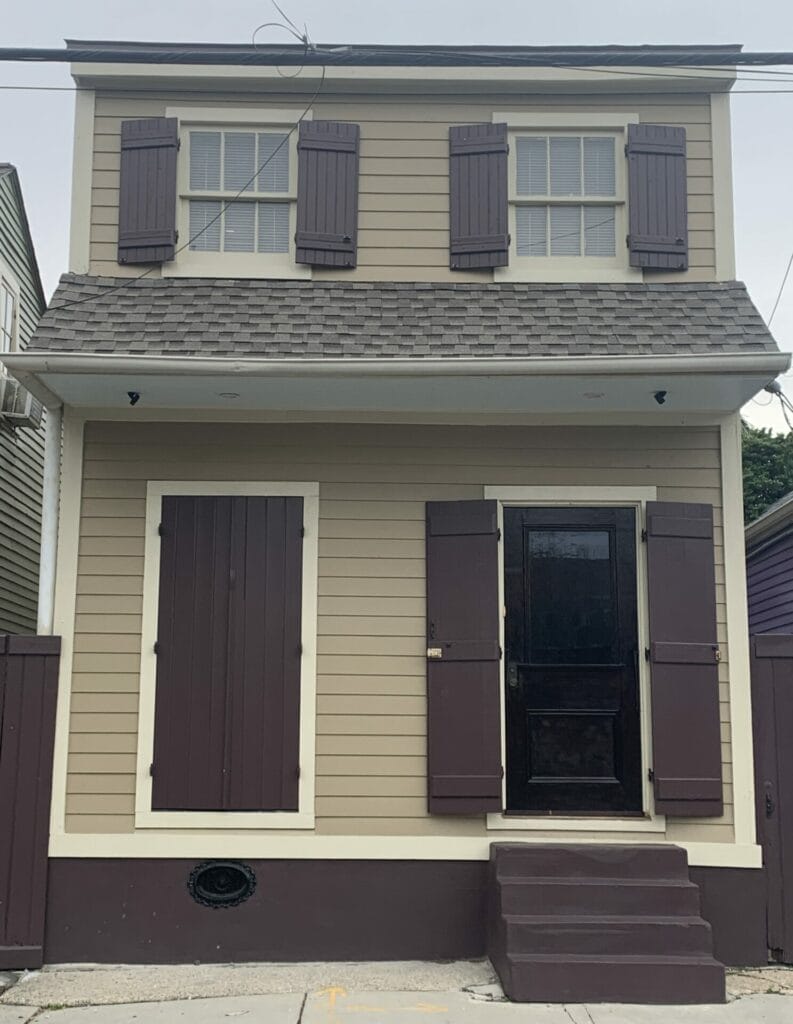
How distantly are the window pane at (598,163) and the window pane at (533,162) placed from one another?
0.25 metres

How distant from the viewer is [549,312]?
5277mm

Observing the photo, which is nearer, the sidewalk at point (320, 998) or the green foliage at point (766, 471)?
the sidewalk at point (320, 998)

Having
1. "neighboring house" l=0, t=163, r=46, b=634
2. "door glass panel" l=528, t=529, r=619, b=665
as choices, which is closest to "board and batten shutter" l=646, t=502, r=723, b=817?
"door glass panel" l=528, t=529, r=619, b=665

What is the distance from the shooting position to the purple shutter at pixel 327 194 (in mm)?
5504

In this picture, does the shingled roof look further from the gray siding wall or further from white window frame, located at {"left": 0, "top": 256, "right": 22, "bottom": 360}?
the gray siding wall

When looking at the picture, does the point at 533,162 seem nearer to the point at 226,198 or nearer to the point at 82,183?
the point at 226,198

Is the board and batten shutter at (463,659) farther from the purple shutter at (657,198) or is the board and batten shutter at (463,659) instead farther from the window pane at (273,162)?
the window pane at (273,162)

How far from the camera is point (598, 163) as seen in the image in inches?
226

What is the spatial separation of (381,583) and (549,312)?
1806 millimetres

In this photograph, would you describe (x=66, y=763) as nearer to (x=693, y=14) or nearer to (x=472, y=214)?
(x=472, y=214)

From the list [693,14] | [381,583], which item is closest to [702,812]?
[381,583]

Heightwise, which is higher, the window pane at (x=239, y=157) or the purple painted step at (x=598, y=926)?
the window pane at (x=239, y=157)

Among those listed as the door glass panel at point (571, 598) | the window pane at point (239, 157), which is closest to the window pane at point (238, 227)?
the window pane at point (239, 157)

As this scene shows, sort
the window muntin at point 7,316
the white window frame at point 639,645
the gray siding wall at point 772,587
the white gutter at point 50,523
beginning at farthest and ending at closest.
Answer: the gray siding wall at point 772,587 < the window muntin at point 7,316 < the white gutter at point 50,523 < the white window frame at point 639,645
